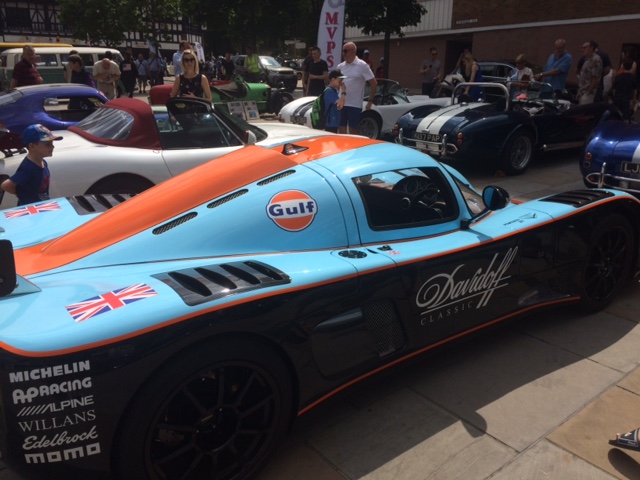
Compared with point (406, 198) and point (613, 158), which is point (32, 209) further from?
point (613, 158)

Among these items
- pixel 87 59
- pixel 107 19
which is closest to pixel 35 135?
pixel 87 59

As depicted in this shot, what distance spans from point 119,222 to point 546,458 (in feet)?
7.41

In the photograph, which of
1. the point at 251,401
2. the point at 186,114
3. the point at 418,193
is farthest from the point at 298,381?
the point at 186,114

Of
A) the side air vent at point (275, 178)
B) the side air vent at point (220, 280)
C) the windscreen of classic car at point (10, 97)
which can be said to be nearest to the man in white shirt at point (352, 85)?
the windscreen of classic car at point (10, 97)

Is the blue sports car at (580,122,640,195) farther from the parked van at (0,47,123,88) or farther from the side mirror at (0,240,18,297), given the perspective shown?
the parked van at (0,47,123,88)

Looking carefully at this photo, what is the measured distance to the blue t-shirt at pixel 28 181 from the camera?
3832 millimetres

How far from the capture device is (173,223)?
2521 mm

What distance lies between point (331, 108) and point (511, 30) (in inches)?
667

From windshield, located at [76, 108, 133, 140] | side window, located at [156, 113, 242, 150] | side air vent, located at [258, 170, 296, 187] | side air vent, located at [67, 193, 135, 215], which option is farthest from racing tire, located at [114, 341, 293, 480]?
windshield, located at [76, 108, 133, 140]

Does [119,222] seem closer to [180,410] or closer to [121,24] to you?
[180,410]

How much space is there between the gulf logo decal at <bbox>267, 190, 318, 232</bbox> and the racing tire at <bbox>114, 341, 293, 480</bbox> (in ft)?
2.31

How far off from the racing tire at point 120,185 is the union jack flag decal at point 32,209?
1.64m

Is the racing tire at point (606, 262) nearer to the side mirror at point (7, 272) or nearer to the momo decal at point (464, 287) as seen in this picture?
the momo decal at point (464, 287)

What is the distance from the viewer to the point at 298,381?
2256 mm
